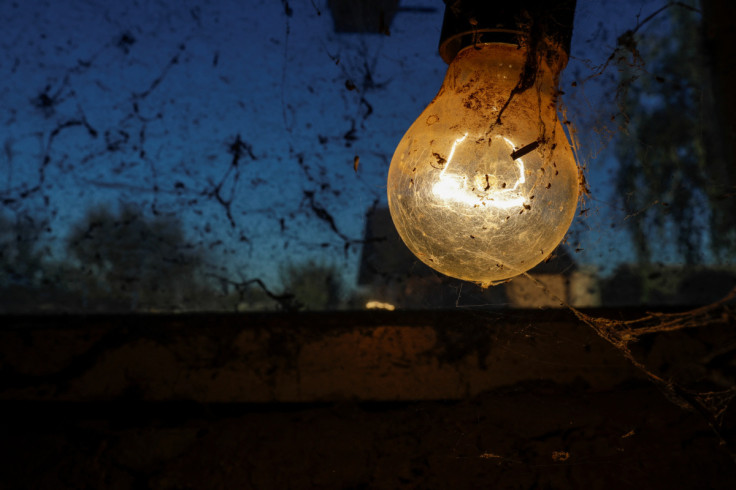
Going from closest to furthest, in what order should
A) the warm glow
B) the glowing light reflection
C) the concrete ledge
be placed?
the glowing light reflection, the concrete ledge, the warm glow

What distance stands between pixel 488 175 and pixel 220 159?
2.63 ft

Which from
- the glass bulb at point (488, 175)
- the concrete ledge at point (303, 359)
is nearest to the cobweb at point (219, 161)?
the concrete ledge at point (303, 359)

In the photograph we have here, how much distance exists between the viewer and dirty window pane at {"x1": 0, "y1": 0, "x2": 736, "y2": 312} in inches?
44.0

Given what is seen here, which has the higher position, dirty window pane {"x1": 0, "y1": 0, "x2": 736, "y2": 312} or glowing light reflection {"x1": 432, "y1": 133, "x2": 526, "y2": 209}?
dirty window pane {"x1": 0, "y1": 0, "x2": 736, "y2": 312}

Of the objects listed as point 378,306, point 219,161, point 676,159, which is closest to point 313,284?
point 378,306

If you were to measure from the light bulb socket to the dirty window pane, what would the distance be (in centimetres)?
47

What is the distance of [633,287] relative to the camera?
43.0 inches

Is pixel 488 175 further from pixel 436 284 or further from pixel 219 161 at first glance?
pixel 219 161

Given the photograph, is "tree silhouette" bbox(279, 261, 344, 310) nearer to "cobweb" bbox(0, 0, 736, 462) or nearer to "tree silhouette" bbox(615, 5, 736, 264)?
"cobweb" bbox(0, 0, 736, 462)

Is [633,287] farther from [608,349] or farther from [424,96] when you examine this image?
[424,96]

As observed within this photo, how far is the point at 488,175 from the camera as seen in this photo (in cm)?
62

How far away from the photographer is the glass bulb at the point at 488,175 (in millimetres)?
629

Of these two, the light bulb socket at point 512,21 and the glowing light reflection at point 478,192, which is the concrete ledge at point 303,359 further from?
the light bulb socket at point 512,21

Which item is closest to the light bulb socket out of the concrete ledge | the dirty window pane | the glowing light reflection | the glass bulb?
the glass bulb
